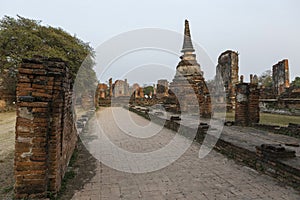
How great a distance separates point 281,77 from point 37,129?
28.5 meters

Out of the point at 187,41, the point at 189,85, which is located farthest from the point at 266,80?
the point at 189,85

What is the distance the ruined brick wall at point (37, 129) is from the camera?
273 cm

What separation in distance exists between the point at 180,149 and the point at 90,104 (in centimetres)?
2101

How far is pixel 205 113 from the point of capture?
37.7ft

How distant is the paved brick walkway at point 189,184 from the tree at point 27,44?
1302cm

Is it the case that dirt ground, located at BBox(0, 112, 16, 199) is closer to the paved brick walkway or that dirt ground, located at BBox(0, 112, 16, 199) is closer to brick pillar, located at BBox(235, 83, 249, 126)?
the paved brick walkway

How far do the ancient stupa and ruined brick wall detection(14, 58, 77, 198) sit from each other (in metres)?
9.55

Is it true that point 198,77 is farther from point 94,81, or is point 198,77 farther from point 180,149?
point 94,81

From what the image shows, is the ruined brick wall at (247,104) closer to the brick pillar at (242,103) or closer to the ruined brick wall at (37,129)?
the brick pillar at (242,103)

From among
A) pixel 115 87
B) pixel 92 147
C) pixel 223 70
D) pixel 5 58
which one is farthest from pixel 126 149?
pixel 115 87

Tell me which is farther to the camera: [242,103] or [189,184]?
[242,103]

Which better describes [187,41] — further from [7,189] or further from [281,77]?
[7,189]

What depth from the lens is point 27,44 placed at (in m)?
16.3

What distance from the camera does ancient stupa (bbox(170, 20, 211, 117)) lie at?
12.0 metres
